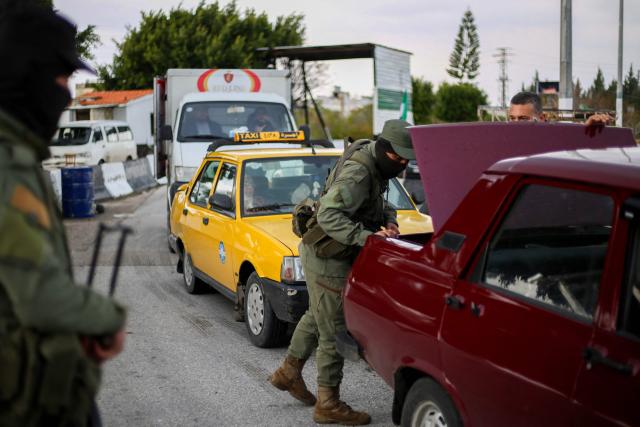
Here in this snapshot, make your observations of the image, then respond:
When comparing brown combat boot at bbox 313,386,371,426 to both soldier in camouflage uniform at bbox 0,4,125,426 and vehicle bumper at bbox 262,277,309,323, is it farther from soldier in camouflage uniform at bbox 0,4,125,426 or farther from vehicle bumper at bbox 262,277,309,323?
soldier in camouflage uniform at bbox 0,4,125,426

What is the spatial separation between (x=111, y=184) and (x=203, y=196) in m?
14.3

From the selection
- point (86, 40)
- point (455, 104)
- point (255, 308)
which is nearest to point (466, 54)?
point (455, 104)

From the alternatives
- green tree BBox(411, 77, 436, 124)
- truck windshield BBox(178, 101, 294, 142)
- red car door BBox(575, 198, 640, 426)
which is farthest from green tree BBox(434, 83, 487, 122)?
red car door BBox(575, 198, 640, 426)

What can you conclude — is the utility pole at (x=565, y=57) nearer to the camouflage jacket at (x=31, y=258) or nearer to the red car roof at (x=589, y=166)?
the red car roof at (x=589, y=166)

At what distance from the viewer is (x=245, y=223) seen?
24.4 ft

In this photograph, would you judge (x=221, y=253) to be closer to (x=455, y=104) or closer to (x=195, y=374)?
(x=195, y=374)

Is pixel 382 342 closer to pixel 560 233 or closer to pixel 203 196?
pixel 560 233

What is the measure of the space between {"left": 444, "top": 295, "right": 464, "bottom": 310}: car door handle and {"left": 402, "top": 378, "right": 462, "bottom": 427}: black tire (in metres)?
0.39

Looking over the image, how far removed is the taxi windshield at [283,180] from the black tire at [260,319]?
3.07 feet

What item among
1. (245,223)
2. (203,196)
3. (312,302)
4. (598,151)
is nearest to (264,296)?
(245,223)

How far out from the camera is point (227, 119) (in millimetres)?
14086

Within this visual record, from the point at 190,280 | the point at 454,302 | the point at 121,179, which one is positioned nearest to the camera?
the point at 454,302

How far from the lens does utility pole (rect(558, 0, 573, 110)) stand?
55.4ft

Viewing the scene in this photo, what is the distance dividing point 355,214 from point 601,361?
262cm
